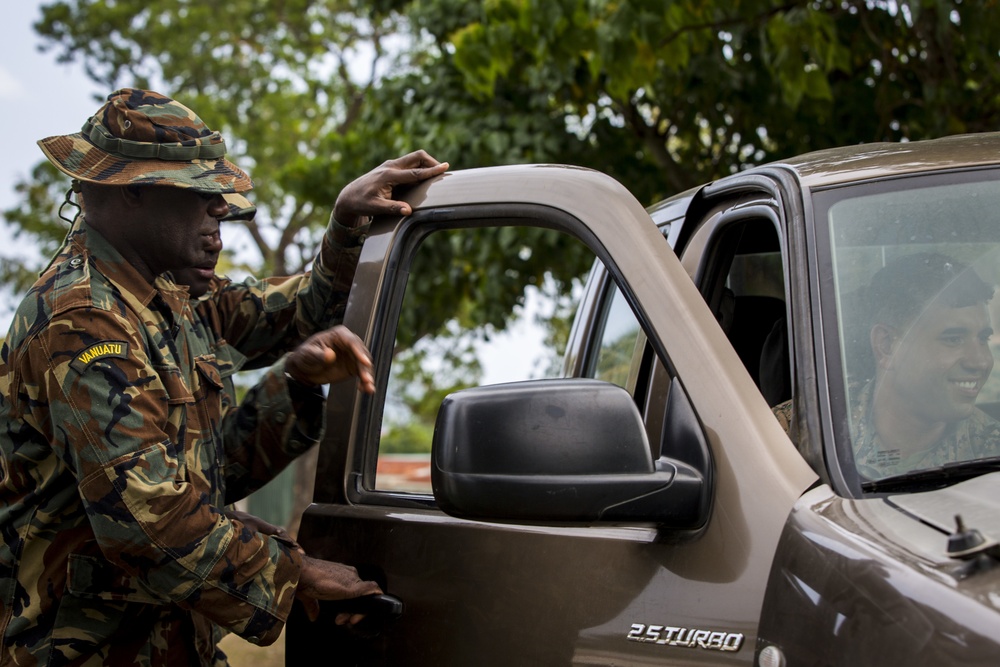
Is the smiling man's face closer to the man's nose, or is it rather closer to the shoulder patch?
the shoulder patch

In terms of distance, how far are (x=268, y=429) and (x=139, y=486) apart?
0.56 metres

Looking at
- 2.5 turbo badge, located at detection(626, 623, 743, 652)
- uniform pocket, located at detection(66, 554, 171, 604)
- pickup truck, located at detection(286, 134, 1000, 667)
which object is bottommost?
uniform pocket, located at detection(66, 554, 171, 604)

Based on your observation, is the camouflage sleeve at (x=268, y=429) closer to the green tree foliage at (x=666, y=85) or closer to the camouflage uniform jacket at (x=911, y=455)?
the camouflage uniform jacket at (x=911, y=455)

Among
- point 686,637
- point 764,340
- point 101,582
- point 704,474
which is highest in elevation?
point 764,340

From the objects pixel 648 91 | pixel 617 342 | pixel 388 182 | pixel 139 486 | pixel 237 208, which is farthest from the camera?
pixel 648 91

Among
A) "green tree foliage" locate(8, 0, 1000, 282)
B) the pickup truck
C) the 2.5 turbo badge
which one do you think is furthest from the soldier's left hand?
"green tree foliage" locate(8, 0, 1000, 282)

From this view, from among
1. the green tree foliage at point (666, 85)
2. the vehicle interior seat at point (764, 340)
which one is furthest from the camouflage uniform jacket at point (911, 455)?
the green tree foliage at point (666, 85)

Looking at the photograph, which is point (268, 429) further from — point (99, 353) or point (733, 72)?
point (733, 72)

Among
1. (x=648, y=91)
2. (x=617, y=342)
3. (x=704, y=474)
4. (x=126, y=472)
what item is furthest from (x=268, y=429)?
(x=648, y=91)

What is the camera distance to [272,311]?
3.06 metres

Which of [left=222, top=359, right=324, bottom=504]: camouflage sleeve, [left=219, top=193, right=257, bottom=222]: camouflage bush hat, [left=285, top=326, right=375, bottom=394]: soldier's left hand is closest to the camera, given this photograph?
[left=285, top=326, right=375, bottom=394]: soldier's left hand

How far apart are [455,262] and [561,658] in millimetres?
5746

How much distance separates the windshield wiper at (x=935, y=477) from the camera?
168 centimetres

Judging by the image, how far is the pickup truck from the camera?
1512mm
